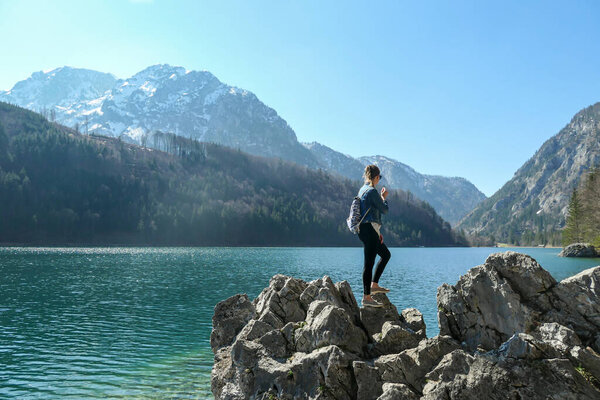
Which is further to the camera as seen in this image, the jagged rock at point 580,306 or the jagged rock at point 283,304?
the jagged rock at point 283,304

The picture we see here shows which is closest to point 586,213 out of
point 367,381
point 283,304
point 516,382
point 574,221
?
point 574,221

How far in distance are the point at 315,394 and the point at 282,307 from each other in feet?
19.5

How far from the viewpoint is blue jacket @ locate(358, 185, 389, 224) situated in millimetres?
12789

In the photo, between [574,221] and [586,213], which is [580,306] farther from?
[574,221]

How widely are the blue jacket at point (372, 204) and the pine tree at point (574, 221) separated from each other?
12112 cm

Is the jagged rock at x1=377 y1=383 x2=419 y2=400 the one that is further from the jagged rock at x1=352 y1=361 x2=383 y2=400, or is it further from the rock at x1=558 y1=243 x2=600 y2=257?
the rock at x1=558 y1=243 x2=600 y2=257

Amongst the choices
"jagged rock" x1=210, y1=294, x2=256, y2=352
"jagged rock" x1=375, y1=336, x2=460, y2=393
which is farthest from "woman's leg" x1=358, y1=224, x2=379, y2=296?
"jagged rock" x1=210, y1=294, x2=256, y2=352

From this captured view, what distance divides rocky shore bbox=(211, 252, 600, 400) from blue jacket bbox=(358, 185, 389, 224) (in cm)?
325

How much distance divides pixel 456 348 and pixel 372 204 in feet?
16.0

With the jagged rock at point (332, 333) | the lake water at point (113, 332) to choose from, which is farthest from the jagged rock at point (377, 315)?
the lake water at point (113, 332)

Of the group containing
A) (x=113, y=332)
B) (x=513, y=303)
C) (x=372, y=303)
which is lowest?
(x=113, y=332)

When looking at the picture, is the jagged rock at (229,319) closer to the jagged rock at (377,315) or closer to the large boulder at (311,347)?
the large boulder at (311,347)

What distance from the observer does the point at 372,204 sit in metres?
12.9

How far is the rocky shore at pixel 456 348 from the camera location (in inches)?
384
